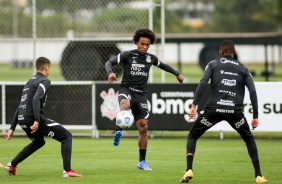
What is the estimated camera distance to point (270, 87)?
19.6m

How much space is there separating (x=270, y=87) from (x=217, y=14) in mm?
67441

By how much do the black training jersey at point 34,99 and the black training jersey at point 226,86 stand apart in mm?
2343

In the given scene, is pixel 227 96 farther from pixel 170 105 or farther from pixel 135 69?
pixel 170 105

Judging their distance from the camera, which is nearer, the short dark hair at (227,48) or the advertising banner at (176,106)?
the short dark hair at (227,48)

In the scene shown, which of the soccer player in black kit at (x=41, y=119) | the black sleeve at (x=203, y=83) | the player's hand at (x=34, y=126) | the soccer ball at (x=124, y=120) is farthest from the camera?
the soccer ball at (x=124, y=120)

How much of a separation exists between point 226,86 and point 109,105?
874cm

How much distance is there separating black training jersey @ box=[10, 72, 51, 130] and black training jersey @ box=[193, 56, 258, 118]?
234cm

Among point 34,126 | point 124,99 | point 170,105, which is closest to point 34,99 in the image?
point 34,126

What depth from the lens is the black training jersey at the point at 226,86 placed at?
1230 centimetres

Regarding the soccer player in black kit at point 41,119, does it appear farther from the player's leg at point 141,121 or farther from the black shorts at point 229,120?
the black shorts at point 229,120

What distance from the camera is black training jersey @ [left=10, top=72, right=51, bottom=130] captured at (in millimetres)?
12969

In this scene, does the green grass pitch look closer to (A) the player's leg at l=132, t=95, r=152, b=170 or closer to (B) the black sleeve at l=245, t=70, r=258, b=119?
(A) the player's leg at l=132, t=95, r=152, b=170

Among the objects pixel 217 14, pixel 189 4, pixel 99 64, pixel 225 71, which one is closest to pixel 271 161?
pixel 225 71

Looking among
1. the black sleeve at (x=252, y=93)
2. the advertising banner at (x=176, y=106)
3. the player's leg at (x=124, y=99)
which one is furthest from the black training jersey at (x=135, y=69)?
the advertising banner at (x=176, y=106)
